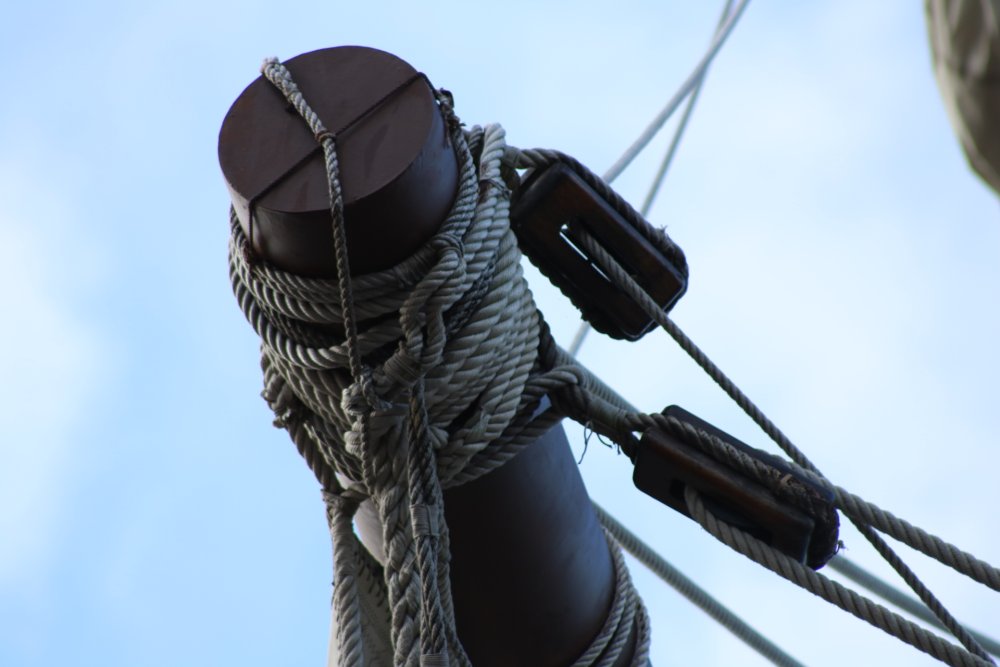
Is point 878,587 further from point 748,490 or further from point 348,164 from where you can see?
point 348,164

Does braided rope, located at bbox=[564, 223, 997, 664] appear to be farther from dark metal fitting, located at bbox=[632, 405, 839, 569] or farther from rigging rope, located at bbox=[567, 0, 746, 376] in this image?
rigging rope, located at bbox=[567, 0, 746, 376]

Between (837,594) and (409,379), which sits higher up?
(409,379)

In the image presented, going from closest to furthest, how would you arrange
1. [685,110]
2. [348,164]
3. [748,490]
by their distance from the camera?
[348,164]
[748,490]
[685,110]

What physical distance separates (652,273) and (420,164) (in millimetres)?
347

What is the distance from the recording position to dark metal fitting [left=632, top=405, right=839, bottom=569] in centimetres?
121

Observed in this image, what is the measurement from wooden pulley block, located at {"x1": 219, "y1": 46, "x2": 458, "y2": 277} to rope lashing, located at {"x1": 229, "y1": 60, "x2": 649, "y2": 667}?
0.02m

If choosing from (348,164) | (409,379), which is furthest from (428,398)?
(348,164)

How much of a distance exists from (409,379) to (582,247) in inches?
12.3

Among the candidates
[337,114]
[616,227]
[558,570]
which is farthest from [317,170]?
[558,570]

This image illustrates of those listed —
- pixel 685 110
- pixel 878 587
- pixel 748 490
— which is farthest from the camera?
pixel 685 110

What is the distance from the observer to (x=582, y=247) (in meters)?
1.37

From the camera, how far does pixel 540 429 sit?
129 centimetres

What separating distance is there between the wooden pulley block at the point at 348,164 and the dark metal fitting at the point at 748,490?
0.33m

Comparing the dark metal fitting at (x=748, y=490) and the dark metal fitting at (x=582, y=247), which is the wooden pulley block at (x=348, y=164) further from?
the dark metal fitting at (x=748, y=490)
